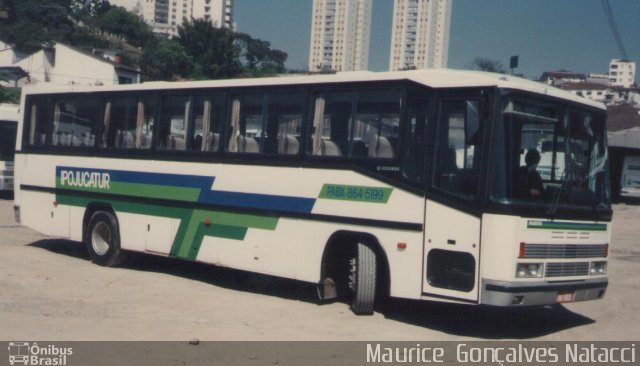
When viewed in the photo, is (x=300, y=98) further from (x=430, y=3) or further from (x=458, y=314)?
(x=430, y=3)

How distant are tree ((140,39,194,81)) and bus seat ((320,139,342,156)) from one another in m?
80.0

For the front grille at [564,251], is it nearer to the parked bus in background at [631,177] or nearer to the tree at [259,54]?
the parked bus in background at [631,177]

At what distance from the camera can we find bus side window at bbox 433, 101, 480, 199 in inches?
338

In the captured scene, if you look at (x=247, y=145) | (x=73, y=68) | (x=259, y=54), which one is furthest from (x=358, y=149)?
(x=259, y=54)

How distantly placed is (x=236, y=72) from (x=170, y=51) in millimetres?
9093

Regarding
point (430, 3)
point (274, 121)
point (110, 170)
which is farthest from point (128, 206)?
point (430, 3)

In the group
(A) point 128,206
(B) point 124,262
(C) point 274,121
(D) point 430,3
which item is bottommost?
(B) point 124,262

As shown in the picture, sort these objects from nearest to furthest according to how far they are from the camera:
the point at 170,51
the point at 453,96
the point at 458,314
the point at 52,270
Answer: the point at 453,96 → the point at 458,314 → the point at 52,270 → the point at 170,51

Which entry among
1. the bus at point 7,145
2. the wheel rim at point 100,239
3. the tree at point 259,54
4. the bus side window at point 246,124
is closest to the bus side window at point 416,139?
the bus side window at point 246,124

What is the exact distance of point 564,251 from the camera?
8898 millimetres

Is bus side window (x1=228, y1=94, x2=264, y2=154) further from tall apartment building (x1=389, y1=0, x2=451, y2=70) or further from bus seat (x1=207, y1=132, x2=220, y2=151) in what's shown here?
tall apartment building (x1=389, y1=0, x2=451, y2=70)

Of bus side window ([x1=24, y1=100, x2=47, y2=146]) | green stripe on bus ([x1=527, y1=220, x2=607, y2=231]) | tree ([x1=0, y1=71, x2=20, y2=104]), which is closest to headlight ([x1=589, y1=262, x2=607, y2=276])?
green stripe on bus ([x1=527, y1=220, x2=607, y2=231])

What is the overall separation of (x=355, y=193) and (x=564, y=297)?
2891 millimetres

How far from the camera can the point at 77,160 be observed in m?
13.8
